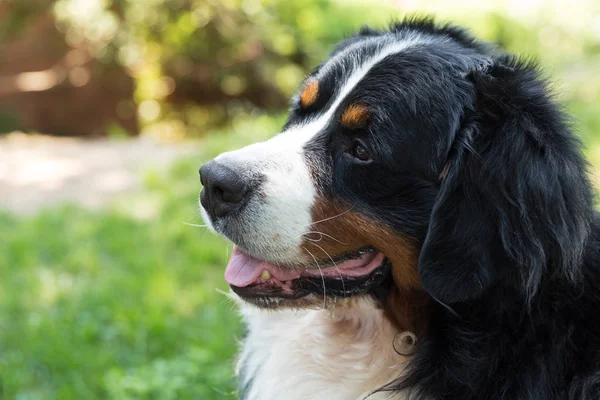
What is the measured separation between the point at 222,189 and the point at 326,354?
71 centimetres

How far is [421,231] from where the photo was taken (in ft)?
7.05

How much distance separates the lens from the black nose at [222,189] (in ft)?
7.03

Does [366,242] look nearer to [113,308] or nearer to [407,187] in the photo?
[407,187]

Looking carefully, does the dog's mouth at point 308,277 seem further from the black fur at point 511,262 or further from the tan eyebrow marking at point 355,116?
the tan eyebrow marking at point 355,116

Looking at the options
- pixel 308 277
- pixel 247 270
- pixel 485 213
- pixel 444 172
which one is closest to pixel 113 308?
pixel 247 270

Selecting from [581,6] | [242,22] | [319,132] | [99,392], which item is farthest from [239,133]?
[581,6]

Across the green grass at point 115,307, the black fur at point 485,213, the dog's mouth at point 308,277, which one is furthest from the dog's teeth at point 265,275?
the green grass at point 115,307

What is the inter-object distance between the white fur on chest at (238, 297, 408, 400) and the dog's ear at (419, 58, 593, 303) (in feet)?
1.23

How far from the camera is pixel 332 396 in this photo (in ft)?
7.65

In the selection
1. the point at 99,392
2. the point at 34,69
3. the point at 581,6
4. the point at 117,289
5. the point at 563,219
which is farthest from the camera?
the point at 581,6

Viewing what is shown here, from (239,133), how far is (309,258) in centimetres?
515

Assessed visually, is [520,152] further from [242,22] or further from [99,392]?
[242,22]

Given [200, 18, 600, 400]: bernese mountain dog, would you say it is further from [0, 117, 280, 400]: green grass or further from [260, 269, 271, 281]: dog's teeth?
[0, 117, 280, 400]: green grass

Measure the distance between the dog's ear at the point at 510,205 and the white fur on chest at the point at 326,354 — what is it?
376 millimetres
